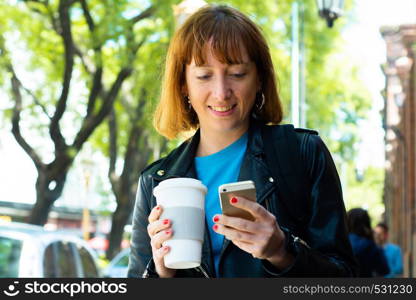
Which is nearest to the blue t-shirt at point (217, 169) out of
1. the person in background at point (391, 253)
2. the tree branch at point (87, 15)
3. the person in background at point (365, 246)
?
the person in background at point (365, 246)

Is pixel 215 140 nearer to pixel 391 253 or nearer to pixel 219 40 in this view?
pixel 219 40

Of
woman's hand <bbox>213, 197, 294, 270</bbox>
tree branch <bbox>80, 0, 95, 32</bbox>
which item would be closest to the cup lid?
woman's hand <bbox>213, 197, 294, 270</bbox>

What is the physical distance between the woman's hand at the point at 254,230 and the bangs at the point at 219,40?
584mm

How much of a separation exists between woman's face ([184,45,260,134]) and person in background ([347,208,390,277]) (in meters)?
5.26

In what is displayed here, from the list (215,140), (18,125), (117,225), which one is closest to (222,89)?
(215,140)

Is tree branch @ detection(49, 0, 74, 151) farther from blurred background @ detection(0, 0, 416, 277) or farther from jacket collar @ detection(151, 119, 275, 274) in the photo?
jacket collar @ detection(151, 119, 275, 274)

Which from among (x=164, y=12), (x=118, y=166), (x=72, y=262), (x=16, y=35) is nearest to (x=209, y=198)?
(x=72, y=262)

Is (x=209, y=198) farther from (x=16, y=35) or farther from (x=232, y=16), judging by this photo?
(x=16, y=35)

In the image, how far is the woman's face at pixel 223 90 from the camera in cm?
267

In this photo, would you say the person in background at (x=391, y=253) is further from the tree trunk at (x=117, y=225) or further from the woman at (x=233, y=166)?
the tree trunk at (x=117, y=225)

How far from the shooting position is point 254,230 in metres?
2.27

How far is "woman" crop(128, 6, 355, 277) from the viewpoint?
243 cm

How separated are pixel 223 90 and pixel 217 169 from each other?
A: 272mm

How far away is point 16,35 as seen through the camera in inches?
771
